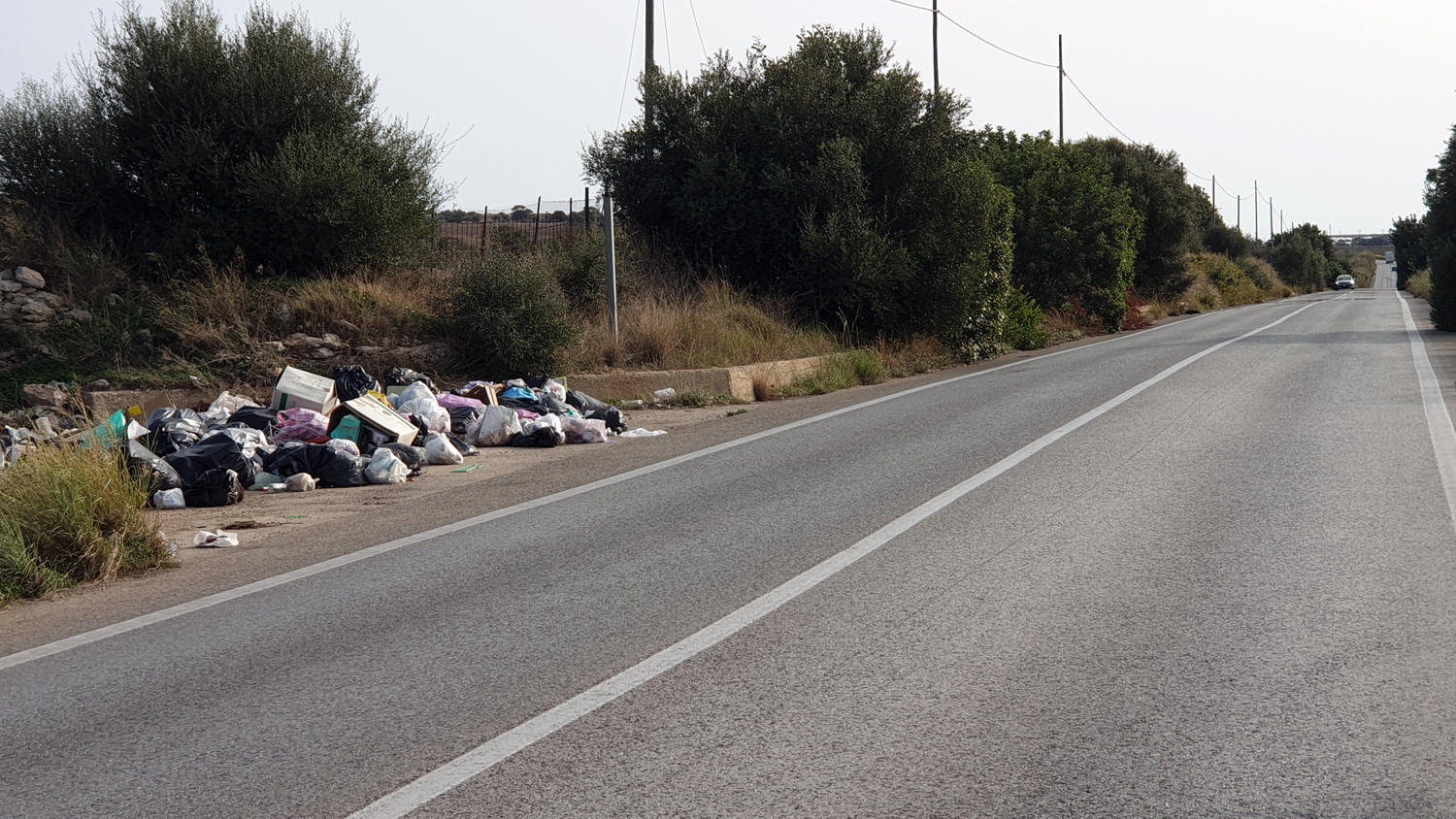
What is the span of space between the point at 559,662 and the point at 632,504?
3.74m

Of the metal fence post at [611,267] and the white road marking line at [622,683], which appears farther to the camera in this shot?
the metal fence post at [611,267]

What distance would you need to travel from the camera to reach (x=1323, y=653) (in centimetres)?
486

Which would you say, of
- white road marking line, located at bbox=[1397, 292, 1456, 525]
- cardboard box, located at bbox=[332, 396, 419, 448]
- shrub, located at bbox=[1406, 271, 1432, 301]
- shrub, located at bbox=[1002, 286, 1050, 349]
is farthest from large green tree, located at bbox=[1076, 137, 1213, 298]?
cardboard box, located at bbox=[332, 396, 419, 448]

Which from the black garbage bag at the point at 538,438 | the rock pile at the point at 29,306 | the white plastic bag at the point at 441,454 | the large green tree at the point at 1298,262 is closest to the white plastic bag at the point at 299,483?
the white plastic bag at the point at 441,454

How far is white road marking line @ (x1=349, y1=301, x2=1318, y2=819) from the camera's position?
3.67 meters

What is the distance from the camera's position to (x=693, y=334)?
17.4 meters

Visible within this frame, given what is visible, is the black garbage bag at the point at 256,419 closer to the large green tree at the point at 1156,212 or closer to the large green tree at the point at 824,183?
the large green tree at the point at 824,183

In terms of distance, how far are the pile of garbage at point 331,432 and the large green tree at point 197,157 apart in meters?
3.28

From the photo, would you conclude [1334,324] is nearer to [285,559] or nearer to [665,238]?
[665,238]

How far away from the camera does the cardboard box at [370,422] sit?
11156 mm

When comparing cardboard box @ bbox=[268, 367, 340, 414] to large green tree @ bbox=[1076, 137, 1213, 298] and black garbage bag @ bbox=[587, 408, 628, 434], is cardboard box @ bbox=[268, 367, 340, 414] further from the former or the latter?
large green tree @ bbox=[1076, 137, 1213, 298]

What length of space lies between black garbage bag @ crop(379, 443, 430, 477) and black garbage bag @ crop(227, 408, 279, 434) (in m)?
1.37

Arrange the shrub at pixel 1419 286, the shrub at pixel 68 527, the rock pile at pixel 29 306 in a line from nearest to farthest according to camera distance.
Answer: the shrub at pixel 68 527 → the rock pile at pixel 29 306 → the shrub at pixel 1419 286

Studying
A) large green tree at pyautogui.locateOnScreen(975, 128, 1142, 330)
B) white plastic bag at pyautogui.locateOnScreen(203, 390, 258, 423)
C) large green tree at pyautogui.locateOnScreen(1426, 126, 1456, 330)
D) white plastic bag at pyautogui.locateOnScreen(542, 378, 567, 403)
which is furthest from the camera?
large green tree at pyautogui.locateOnScreen(975, 128, 1142, 330)
